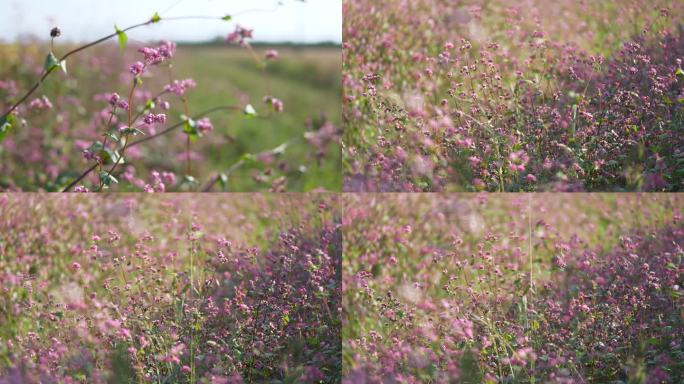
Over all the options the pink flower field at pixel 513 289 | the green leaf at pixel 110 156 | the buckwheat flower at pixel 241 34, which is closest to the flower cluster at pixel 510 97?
the pink flower field at pixel 513 289

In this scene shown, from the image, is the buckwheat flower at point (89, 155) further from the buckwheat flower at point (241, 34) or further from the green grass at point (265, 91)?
the green grass at point (265, 91)

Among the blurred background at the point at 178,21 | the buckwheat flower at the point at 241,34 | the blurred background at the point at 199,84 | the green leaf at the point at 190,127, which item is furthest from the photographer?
the blurred background at the point at 199,84

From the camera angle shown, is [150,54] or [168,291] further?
[168,291]

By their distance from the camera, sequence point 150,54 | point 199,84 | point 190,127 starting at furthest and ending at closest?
1. point 199,84
2. point 190,127
3. point 150,54

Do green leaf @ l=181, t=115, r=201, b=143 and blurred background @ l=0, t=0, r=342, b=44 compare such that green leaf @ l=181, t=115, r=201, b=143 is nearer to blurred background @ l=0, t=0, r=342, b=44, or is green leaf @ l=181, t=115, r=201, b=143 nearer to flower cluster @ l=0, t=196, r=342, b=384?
flower cluster @ l=0, t=196, r=342, b=384

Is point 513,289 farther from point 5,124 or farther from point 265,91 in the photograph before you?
point 265,91

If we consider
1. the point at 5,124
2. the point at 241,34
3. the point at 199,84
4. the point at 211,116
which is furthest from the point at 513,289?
the point at 199,84

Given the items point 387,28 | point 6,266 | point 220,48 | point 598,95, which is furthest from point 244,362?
point 220,48

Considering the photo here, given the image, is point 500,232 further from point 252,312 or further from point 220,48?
point 220,48

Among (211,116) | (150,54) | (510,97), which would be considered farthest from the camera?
(211,116)
